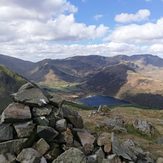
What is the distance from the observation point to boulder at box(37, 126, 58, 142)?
33.8 metres

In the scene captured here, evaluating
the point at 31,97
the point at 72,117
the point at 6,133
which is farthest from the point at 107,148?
the point at 6,133

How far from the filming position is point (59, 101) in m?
37.9

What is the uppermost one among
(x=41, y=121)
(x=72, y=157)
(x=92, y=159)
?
(x=41, y=121)

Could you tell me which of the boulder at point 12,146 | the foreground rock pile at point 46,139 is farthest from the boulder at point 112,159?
the boulder at point 12,146

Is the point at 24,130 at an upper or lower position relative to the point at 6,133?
upper

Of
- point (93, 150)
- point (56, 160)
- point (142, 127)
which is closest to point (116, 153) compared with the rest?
point (93, 150)

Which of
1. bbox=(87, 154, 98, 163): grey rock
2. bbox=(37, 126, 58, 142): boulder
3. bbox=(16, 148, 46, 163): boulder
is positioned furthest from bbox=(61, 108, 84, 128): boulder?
bbox=(16, 148, 46, 163): boulder

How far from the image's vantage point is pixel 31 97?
36.5m

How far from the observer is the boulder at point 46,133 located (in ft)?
111

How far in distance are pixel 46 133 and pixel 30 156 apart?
3284 mm

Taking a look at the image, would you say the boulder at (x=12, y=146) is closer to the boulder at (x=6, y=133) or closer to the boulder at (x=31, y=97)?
the boulder at (x=6, y=133)

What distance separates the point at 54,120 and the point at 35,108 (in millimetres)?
2361

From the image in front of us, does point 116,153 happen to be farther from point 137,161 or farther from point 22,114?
point 22,114

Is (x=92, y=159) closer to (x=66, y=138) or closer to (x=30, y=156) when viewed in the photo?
(x=66, y=138)
